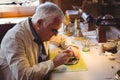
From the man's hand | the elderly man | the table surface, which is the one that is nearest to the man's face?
the elderly man

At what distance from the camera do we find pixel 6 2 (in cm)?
287

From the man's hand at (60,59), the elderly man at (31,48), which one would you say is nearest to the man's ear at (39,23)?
the elderly man at (31,48)

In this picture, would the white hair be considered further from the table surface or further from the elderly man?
the table surface

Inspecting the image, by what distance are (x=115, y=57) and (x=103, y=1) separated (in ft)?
3.35

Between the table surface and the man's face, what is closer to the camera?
the table surface

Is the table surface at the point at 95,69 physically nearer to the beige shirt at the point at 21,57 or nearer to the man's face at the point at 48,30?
the beige shirt at the point at 21,57

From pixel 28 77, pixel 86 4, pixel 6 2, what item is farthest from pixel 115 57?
pixel 6 2

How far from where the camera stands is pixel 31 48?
1.42 meters

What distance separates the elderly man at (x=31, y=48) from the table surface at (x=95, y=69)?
0.30 feet

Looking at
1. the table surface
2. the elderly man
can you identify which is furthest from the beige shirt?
the table surface

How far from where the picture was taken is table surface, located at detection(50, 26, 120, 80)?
1.27m

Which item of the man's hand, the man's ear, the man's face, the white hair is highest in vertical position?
the white hair

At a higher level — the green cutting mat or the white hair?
the white hair

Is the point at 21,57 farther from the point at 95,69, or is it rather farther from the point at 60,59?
the point at 95,69
